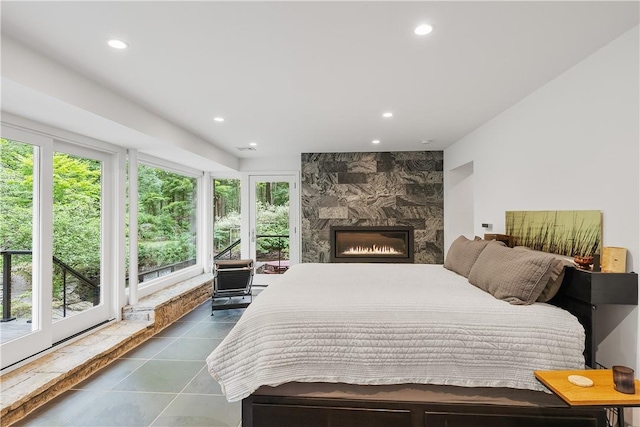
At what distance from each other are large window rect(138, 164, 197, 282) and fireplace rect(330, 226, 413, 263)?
251 centimetres

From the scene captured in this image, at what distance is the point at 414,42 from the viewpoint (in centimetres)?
201

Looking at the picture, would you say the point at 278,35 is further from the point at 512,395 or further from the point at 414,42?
the point at 512,395

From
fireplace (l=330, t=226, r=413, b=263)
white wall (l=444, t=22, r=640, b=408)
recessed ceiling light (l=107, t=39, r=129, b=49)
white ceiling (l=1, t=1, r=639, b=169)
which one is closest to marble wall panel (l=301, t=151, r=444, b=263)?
fireplace (l=330, t=226, r=413, b=263)

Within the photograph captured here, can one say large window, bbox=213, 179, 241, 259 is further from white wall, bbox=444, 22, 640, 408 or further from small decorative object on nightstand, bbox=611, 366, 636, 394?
small decorative object on nightstand, bbox=611, 366, 636, 394

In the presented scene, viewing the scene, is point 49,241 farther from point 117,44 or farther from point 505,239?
point 505,239

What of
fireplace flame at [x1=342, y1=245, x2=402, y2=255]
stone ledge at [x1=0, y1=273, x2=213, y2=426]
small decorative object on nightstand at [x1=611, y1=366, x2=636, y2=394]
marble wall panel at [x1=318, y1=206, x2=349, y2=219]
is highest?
marble wall panel at [x1=318, y1=206, x2=349, y2=219]

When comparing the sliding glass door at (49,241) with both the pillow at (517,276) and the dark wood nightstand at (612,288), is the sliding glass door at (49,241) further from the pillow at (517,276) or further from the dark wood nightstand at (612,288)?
the dark wood nightstand at (612,288)

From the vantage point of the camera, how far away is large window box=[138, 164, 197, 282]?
4629mm

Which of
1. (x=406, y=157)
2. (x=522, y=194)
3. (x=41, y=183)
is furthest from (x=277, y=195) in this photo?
(x=522, y=194)

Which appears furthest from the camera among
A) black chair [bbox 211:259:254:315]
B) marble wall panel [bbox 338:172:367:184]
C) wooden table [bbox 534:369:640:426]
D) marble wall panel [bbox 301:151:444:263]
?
marble wall panel [bbox 338:172:367:184]

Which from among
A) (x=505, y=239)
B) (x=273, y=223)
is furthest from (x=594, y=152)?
(x=273, y=223)

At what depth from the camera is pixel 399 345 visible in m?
1.89

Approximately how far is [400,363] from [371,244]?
3899mm

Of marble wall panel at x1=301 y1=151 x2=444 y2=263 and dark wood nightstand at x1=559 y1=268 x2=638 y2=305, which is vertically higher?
marble wall panel at x1=301 y1=151 x2=444 y2=263
